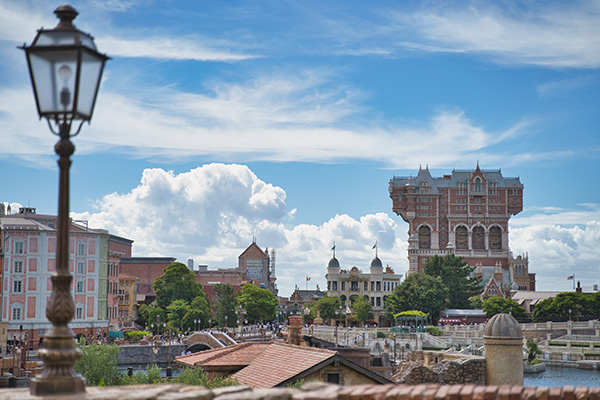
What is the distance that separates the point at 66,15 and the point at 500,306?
12524 cm

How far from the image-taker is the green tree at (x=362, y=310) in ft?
471

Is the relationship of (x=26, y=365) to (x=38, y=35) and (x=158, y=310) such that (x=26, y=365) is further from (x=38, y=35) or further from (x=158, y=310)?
(x=38, y=35)

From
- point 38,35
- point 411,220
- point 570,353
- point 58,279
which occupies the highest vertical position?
point 411,220

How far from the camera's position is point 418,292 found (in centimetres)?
13100

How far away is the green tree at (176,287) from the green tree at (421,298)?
3205cm

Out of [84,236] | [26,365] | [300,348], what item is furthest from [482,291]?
[300,348]

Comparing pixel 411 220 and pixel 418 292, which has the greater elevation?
pixel 411 220

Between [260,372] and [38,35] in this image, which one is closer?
[38,35]

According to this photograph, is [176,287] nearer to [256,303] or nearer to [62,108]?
[256,303]

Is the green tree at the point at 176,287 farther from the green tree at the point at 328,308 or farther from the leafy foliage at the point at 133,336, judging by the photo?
the green tree at the point at 328,308

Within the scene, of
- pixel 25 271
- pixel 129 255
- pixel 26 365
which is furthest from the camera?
pixel 129 255

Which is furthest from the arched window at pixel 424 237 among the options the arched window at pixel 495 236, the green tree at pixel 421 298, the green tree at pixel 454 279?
the green tree at pixel 421 298

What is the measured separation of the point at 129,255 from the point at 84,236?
69.9 meters

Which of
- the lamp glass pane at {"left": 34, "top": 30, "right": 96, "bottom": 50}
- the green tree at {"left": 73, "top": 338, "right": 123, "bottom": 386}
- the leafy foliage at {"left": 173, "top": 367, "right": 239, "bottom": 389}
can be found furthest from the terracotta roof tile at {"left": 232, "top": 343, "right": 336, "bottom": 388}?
the lamp glass pane at {"left": 34, "top": 30, "right": 96, "bottom": 50}
